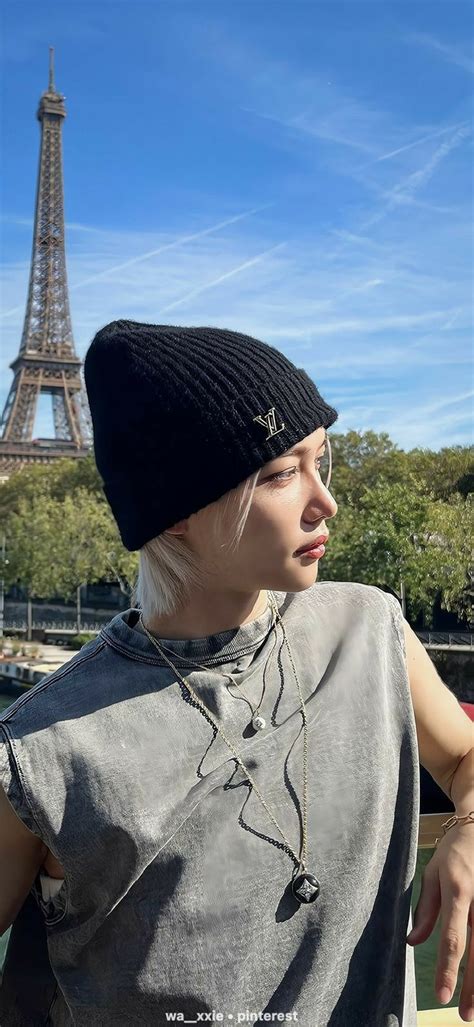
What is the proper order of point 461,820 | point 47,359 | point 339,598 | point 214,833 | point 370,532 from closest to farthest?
point 214,833
point 461,820
point 339,598
point 370,532
point 47,359

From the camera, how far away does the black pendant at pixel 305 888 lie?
3.22 ft

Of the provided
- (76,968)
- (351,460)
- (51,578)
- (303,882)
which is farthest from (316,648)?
(51,578)

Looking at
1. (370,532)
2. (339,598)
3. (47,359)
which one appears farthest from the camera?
(47,359)

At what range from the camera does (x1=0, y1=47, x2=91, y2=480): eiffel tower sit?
45.8 m

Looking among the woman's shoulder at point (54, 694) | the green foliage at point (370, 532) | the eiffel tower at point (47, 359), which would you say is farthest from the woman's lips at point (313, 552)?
the eiffel tower at point (47, 359)

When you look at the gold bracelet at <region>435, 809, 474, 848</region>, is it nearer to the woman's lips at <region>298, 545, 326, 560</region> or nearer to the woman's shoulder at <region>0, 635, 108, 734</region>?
the woman's lips at <region>298, 545, 326, 560</region>

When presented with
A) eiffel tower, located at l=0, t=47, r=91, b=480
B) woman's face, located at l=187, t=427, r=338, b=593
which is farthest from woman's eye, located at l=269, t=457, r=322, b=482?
eiffel tower, located at l=0, t=47, r=91, b=480

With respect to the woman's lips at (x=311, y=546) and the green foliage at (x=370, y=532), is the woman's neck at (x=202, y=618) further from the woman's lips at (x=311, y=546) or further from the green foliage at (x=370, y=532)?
the green foliage at (x=370, y=532)

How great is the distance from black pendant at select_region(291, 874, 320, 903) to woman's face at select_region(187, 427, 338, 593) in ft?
1.00

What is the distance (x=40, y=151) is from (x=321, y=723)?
179 ft

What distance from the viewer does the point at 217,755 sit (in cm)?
102

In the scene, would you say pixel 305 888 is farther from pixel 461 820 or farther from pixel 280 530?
pixel 280 530

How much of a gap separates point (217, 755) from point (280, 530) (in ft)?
0.83

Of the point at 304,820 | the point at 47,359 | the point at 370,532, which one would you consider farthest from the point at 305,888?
the point at 47,359
